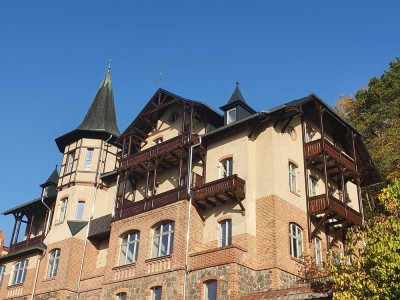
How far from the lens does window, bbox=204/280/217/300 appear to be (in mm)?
23656

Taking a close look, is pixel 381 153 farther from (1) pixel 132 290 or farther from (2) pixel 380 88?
(1) pixel 132 290

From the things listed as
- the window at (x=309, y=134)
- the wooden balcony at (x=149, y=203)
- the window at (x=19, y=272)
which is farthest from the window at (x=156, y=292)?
the window at (x=19, y=272)

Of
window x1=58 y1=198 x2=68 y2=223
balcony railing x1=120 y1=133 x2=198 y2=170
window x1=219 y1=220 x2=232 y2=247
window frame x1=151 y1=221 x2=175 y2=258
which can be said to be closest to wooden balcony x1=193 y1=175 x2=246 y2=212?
window x1=219 y1=220 x2=232 y2=247

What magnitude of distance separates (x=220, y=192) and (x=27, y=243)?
17.8m

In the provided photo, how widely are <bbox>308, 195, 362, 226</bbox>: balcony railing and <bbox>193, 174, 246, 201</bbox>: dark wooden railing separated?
3938 millimetres

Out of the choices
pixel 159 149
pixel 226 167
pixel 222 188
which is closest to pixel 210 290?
pixel 222 188

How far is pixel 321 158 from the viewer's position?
2827 centimetres

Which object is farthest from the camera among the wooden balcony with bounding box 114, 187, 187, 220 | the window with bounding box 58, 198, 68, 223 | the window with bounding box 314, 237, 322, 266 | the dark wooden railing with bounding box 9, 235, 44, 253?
the dark wooden railing with bounding box 9, 235, 44, 253

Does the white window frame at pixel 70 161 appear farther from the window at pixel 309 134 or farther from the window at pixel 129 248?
the window at pixel 309 134

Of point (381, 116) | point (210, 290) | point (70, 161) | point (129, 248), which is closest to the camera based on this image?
point (210, 290)

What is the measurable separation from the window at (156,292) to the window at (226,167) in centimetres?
668

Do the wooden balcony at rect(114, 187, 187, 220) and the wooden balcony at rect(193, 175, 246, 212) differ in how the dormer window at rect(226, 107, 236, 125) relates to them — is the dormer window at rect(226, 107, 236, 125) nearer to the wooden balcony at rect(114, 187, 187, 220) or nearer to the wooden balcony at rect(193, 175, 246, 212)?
the wooden balcony at rect(193, 175, 246, 212)

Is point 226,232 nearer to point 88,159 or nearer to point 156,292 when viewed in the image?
point 156,292

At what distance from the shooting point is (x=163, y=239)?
27469 mm
